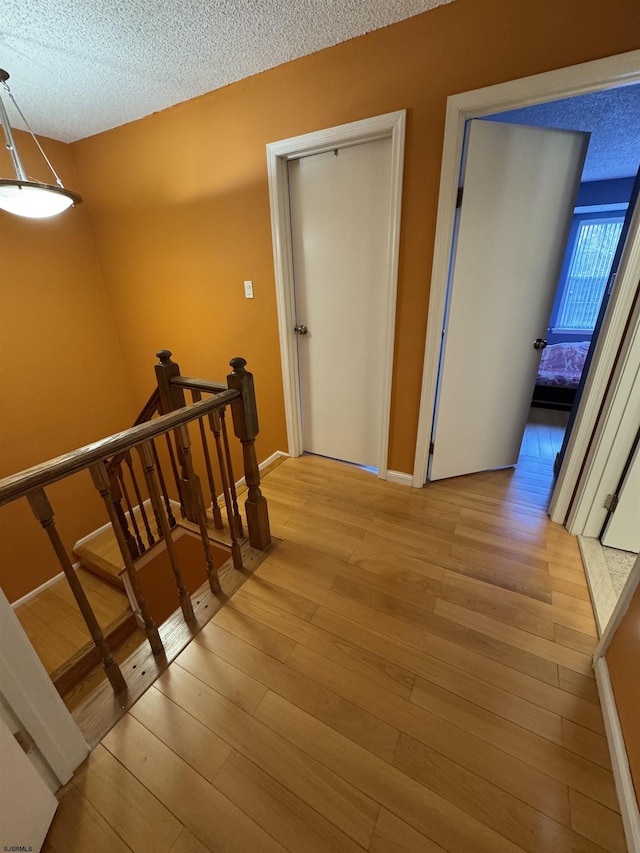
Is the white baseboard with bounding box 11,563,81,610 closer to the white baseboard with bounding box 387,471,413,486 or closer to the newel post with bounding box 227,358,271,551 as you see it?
the newel post with bounding box 227,358,271,551

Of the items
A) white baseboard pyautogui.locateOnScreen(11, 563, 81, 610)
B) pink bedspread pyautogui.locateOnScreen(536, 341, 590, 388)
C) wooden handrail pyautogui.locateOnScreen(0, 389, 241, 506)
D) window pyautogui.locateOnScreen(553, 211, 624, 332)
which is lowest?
white baseboard pyautogui.locateOnScreen(11, 563, 81, 610)

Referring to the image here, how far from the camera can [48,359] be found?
2807mm

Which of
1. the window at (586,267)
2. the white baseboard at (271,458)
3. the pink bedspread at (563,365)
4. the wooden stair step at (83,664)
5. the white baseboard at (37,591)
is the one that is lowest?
the white baseboard at (37,591)

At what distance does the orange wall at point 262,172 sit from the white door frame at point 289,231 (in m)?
0.05

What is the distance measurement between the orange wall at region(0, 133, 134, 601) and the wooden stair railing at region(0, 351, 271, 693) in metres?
1.40

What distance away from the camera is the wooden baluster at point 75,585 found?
2.74ft

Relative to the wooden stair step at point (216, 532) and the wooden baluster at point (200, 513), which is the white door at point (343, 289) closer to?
the wooden stair step at point (216, 532)

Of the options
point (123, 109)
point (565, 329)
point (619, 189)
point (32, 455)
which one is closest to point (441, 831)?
point (32, 455)

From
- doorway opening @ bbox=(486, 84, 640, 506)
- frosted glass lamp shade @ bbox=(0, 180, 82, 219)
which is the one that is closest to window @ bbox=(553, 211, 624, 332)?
doorway opening @ bbox=(486, 84, 640, 506)

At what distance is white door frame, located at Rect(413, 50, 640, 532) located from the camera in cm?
126

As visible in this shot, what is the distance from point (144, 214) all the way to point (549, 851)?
3706 mm

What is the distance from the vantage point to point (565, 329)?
476cm

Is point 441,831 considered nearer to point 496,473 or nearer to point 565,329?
point 496,473

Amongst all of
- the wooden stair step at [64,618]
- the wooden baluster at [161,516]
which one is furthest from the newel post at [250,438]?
the wooden stair step at [64,618]
